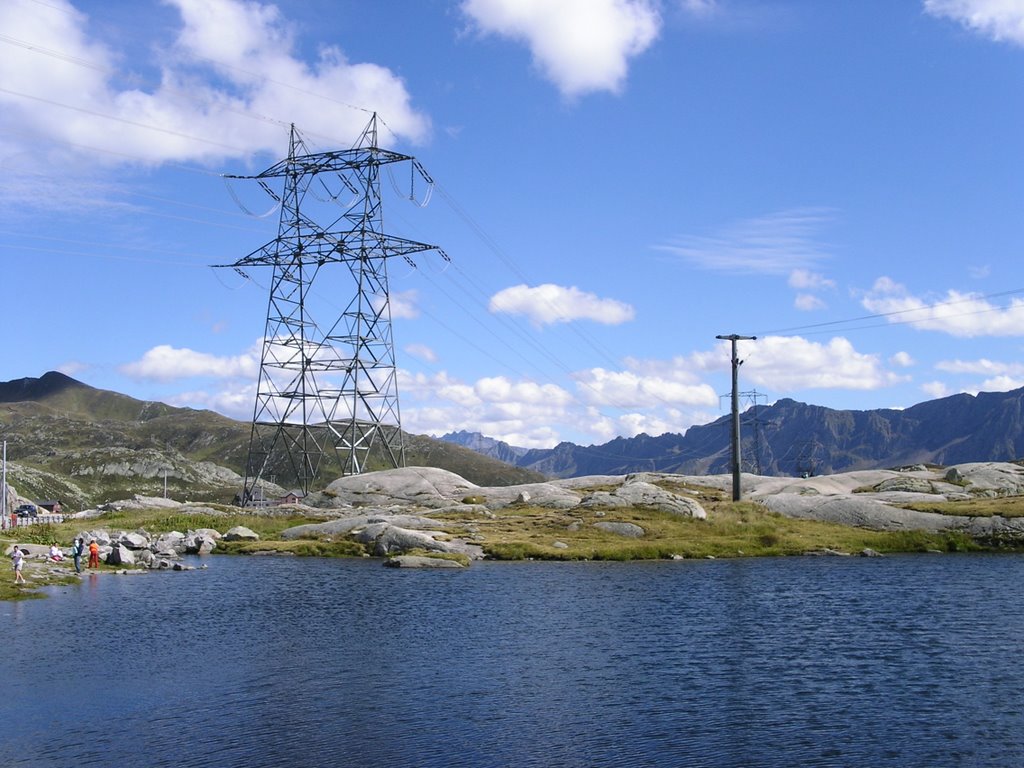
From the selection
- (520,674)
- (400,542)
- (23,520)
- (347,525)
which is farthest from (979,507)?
(23,520)

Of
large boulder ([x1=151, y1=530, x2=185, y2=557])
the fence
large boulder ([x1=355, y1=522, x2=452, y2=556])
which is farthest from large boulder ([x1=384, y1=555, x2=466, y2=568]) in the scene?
the fence

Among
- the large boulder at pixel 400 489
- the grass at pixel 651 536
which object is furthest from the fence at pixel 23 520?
the large boulder at pixel 400 489

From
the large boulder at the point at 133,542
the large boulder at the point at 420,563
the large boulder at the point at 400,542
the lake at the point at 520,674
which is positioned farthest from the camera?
the large boulder at the point at 133,542

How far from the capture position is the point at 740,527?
345 feet

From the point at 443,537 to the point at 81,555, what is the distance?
34.5 meters

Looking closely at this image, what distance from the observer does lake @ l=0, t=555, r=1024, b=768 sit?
32.0 meters

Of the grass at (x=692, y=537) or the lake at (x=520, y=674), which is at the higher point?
the grass at (x=692, y=537)

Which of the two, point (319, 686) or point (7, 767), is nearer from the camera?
point (7, 767)

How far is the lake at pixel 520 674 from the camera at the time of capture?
105 ft

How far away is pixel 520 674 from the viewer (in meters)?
42.8

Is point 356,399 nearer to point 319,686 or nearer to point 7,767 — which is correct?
point 319,686

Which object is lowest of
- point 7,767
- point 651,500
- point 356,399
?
point 7,767

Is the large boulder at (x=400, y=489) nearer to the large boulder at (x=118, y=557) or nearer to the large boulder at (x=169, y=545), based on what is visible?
the large boulder at (x=169, y=545)

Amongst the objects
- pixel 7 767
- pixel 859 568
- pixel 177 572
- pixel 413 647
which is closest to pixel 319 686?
pixel 413 647
